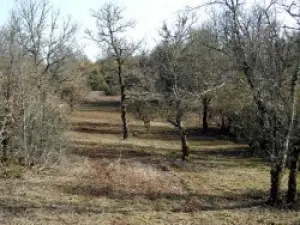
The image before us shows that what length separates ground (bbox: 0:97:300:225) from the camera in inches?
403

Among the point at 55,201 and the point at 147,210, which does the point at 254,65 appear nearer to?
the point at 147,210

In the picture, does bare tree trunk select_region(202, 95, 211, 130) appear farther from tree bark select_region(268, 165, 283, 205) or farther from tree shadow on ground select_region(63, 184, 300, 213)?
tree bark select_region(268, 165, 283, 205)

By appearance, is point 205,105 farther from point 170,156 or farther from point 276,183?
point 276,183

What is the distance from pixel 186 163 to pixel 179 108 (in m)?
2.63

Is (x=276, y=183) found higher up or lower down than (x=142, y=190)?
higher up

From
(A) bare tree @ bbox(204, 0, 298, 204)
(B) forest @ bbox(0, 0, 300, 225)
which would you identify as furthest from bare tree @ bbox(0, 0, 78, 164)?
(A) bare tree @ bbox(204, 0, 298, 204)

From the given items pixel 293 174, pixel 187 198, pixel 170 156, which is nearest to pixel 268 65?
pixel 293 174

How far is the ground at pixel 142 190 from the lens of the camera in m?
10.2

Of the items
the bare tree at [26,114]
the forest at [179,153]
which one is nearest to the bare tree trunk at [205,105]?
the forest at [179,153]

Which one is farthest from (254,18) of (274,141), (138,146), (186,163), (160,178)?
(138,146)

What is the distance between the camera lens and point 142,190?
1337 cm

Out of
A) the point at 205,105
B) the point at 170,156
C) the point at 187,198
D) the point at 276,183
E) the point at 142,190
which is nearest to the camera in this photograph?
the point at 276,183

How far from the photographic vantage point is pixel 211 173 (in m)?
17.8

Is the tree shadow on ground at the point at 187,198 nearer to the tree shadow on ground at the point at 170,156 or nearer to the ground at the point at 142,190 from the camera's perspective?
the ground at the point at 142,190
